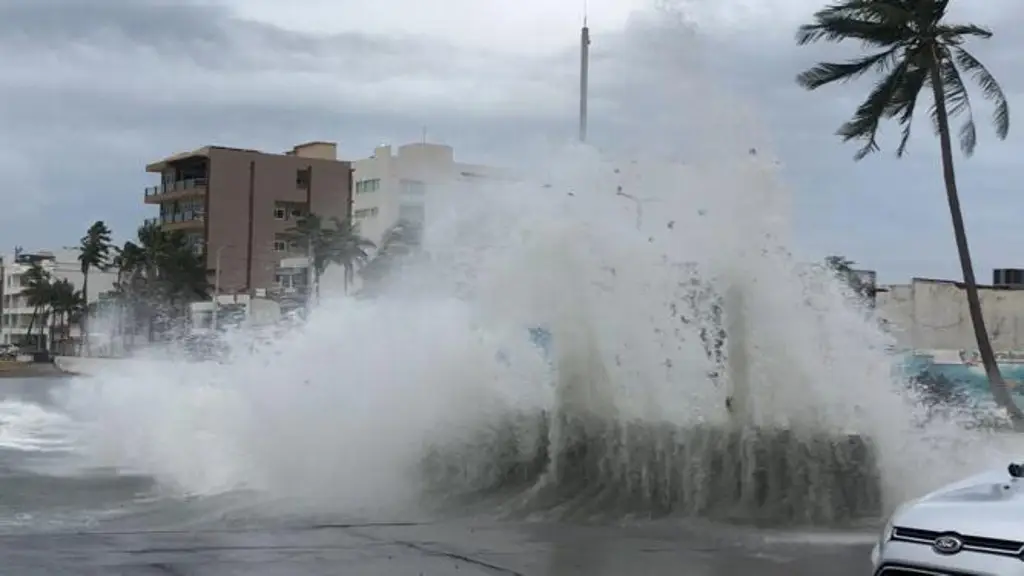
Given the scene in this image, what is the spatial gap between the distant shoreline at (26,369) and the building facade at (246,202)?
44.4 ft

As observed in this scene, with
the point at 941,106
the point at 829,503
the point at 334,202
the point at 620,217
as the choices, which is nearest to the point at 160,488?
the point at 620,217

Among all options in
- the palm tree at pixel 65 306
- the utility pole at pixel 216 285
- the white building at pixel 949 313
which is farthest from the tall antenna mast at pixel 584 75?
the palm tree at pixel 65 306

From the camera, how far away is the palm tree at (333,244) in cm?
7206

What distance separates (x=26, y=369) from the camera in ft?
262

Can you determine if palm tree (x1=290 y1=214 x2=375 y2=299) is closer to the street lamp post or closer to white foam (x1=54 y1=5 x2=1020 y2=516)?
the street lamp post

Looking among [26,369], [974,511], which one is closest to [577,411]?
[974,511]

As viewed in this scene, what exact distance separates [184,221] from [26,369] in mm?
18794

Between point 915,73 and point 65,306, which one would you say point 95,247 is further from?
point 915,73

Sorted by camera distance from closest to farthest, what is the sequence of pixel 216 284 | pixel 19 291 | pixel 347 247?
→ pixel 347 247 → pixel 216 284 → pixel 19 291

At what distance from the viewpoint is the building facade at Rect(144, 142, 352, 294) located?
303ft

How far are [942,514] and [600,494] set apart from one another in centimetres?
726

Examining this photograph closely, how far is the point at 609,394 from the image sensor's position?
550 inches

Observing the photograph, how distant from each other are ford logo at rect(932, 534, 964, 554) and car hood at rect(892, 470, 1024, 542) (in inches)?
1.7

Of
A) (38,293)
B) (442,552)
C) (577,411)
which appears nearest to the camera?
(442,552)
